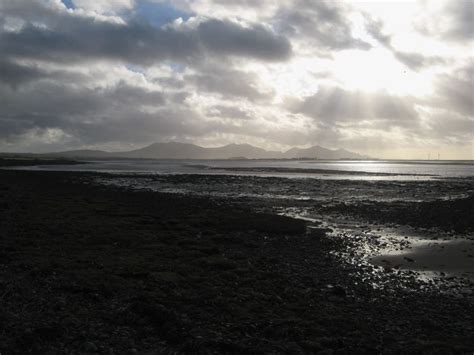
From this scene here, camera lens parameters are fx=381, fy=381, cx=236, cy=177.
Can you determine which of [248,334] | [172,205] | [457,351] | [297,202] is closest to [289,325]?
[248,334]

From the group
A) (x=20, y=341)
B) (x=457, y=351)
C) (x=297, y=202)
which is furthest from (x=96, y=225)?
(x=297, y=202)

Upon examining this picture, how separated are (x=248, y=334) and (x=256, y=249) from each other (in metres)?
10.2

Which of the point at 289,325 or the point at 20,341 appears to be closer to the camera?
the point at 20,341

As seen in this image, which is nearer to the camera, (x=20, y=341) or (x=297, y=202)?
(x=20, y=341)

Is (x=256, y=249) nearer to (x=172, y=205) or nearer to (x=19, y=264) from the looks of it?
(x=19, y=264)

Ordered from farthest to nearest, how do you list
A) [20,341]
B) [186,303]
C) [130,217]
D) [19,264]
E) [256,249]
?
[130,217], [256,249], [19,264], [186,303], [20,341]

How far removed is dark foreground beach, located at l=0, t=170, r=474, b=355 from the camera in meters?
9.14

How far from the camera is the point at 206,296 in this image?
12352mm

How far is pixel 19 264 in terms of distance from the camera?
14.1 m

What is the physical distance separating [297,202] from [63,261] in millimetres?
30675

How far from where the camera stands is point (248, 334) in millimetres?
9758

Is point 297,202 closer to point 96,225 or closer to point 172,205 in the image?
point 172,205

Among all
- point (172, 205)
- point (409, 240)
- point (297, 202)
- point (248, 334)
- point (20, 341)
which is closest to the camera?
point (20, 341)

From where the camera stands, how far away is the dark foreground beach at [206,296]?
30.0 feet
